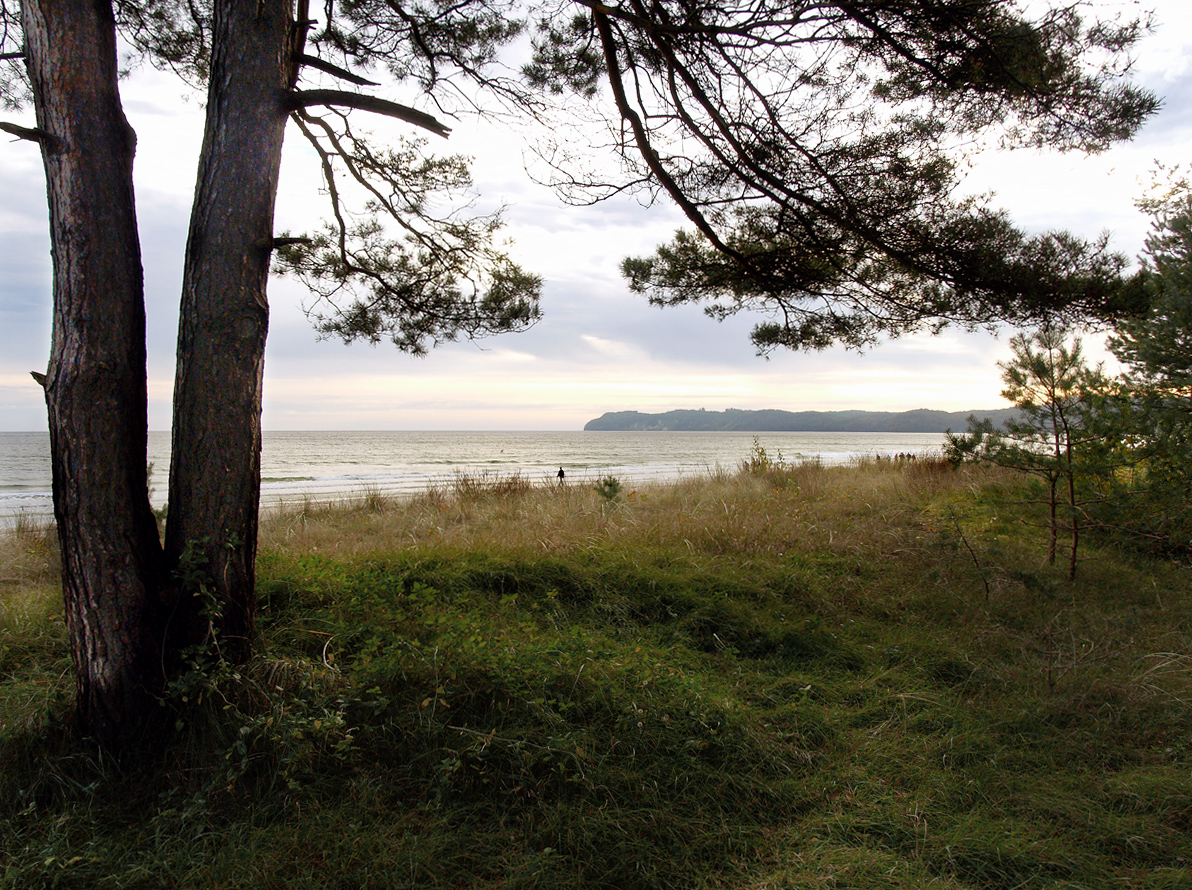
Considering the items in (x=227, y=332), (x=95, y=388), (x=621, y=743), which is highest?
(x=227, y=332)

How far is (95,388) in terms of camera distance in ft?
8.25

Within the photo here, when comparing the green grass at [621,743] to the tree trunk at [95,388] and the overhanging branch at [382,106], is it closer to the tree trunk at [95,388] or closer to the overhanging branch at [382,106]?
the tree trunk at [95,388]

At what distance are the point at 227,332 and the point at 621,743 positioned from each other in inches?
98.9

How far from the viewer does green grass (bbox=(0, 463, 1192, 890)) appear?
2.04 meters

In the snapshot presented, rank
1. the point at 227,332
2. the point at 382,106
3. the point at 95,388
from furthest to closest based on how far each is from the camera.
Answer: the point at 382,106 < the point at 227,332 < the point at 95,388

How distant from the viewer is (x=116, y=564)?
2525 mm

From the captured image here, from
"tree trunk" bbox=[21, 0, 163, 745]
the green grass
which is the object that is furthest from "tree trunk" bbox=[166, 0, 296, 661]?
the green grass

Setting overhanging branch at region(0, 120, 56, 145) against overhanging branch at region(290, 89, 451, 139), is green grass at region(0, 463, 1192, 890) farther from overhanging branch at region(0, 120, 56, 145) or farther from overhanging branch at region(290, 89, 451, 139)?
overhanging branch at region(290, 89, 451, 139)

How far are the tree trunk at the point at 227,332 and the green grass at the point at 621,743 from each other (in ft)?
1.53

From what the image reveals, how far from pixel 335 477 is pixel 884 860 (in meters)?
20.7

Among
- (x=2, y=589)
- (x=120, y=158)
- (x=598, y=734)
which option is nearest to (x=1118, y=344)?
(x=598, y=734)

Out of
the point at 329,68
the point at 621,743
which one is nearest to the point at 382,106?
the point at 329,68

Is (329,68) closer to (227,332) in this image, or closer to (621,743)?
(227,332)

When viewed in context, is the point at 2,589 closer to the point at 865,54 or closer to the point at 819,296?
the point at 819,296
